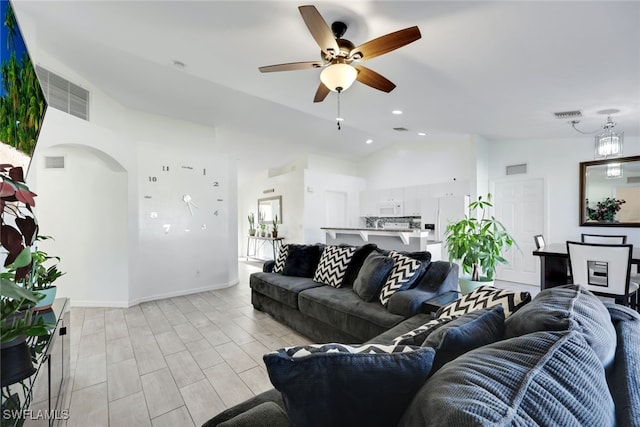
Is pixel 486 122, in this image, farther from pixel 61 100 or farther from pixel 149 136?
pixel 61 100

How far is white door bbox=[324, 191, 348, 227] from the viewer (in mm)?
7277

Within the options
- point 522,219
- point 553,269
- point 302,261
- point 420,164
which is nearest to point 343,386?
point 302,261

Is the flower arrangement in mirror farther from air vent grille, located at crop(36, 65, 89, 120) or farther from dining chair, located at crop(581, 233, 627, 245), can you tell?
air vent grille, located at crop(36, 65, 89, 120)

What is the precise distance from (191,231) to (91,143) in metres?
1.89

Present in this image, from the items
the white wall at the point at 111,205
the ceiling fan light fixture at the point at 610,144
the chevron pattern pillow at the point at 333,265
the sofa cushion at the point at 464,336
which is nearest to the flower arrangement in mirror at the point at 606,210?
the ceiling fan light fixture at the point at 610,144

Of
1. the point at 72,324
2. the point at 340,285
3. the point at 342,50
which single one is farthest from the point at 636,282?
the point at 72,324

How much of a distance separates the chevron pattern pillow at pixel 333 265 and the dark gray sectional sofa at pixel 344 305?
0.08 metres

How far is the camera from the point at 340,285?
3137 mm

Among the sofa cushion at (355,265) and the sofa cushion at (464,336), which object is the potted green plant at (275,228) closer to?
the sofa cushion at (355,265)

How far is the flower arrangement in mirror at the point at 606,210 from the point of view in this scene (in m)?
4.35

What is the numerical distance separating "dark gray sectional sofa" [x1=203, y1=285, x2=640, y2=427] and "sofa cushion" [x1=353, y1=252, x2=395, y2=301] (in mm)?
1624

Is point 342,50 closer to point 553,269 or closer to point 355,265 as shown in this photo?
point 355,265

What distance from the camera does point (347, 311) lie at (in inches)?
99.5

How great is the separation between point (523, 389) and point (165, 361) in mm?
2915
